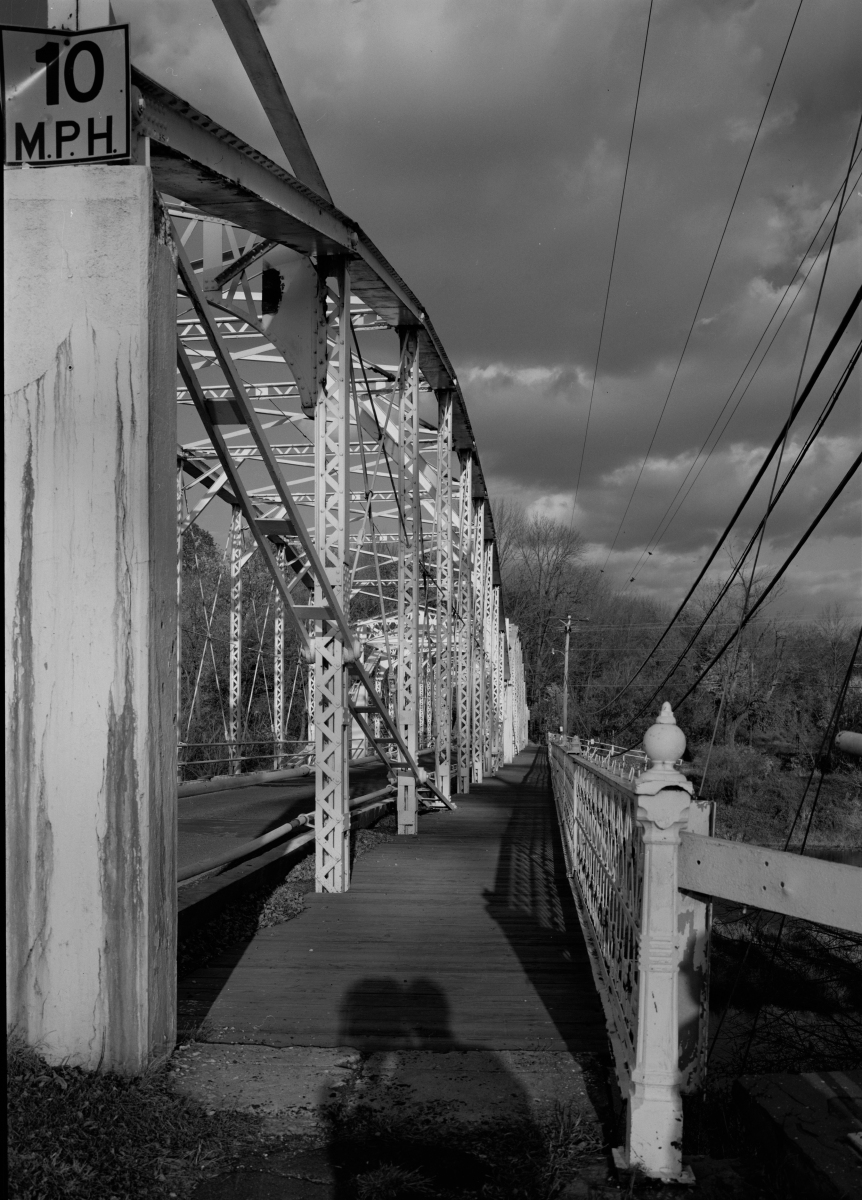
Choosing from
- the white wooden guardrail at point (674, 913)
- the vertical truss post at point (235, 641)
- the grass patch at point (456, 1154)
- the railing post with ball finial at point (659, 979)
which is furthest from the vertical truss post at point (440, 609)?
the railing post with ball finial at point (659, 979)

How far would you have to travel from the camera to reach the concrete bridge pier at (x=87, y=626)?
11.9 feet

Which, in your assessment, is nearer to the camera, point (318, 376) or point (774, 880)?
point (774, 880)

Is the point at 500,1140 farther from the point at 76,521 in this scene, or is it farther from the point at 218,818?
the point at 218,818

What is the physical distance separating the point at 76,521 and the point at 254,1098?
2237mm

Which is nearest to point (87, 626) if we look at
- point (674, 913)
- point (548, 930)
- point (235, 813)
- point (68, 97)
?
point (68, 97)

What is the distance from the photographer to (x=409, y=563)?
1270cm

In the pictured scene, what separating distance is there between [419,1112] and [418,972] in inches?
80.5

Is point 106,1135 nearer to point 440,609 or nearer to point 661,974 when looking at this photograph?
point 661,974

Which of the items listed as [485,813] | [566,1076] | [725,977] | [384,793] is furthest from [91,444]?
[485,813]

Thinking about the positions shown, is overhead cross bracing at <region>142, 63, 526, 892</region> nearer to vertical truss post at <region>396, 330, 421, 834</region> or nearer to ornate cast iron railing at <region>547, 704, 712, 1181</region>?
vertical truss post at <region>396, 330, 421, 834</region>

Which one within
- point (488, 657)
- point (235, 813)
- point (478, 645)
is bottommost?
point (235, 813)

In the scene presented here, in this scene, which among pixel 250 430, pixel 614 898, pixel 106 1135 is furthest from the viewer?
pixel 250 430

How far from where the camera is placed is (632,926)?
11.6 feet

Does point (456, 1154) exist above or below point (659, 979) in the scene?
below
